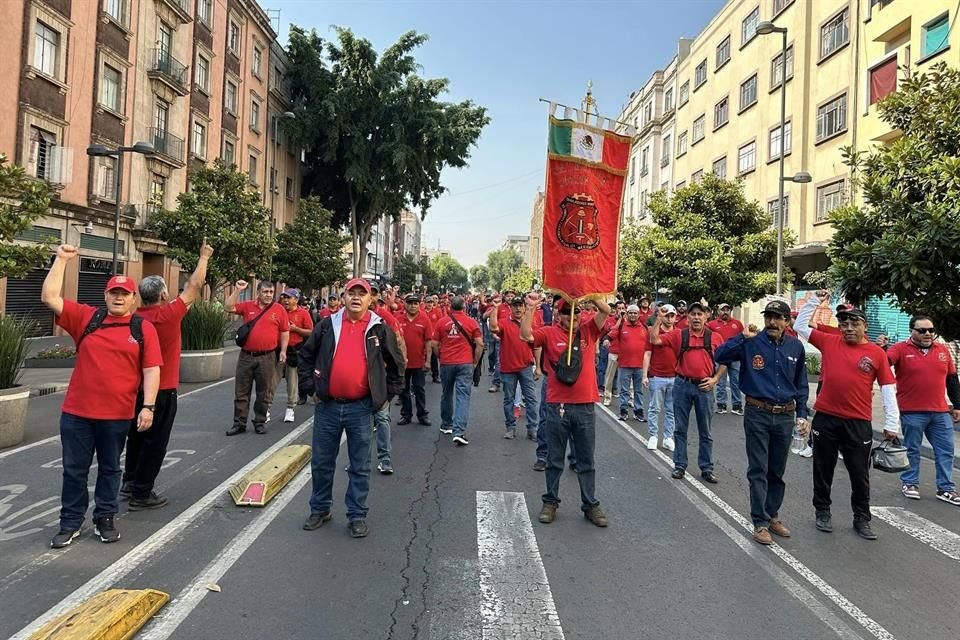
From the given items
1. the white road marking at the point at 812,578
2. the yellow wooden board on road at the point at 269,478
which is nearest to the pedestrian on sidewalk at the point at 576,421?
the white road marking at the point at 812,578

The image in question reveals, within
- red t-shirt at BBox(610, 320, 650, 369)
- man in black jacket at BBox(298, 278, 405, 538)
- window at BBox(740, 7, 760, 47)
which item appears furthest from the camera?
window at BBox(740, 7, 760, 47)

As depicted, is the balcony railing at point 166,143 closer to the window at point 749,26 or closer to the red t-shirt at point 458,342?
the red t-shirt at point 458,342

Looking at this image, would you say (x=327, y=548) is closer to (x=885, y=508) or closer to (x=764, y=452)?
(x=764, y=452)

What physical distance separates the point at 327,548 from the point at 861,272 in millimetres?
7757

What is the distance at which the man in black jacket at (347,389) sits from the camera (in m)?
4.95

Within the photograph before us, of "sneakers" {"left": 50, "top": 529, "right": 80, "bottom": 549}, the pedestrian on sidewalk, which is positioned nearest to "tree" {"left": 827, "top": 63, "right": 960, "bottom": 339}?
the pedestrian on sidewalk

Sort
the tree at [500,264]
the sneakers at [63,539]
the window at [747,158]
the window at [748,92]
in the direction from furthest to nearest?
the tree at [500,264], the window at [748,92], the window at [747,158], the sneakers at [63,539]

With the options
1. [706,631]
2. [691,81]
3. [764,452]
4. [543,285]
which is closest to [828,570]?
[764,452]

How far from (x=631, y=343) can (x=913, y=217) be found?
4.07m

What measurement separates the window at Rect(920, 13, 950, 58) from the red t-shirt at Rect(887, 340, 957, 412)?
15585mm

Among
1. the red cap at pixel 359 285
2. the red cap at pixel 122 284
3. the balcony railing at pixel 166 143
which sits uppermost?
the balcony railing at pixel 166 143

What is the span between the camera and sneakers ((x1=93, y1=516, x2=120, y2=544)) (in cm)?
457

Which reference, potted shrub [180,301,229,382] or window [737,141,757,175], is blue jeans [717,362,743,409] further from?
window [737,141,757,175]

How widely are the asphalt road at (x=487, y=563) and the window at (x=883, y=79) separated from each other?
18276mm
